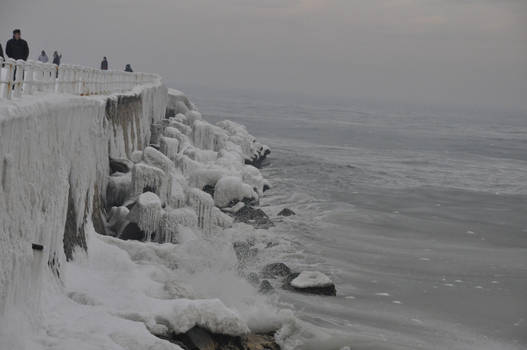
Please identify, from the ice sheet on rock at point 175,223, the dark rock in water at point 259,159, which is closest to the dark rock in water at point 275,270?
the ice sheet on rock at point 175,223

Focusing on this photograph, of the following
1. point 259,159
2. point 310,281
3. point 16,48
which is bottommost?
point 259,159

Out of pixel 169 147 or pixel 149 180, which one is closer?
pixel 149 180

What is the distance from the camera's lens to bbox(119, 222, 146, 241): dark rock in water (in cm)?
1573

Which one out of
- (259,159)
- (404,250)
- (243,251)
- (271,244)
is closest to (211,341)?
(243,251)

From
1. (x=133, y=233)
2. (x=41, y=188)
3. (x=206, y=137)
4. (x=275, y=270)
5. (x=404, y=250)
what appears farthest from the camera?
(x=206, y=137)

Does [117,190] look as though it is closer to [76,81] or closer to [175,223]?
[175,223]

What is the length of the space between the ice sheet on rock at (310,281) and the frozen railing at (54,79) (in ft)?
20.8

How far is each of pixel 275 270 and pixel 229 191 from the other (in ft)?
25.7

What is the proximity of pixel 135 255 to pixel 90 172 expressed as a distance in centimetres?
182

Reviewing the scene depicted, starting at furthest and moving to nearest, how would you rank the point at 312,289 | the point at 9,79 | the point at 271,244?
the point at 271,244
the point at 312,289
the point at 9,79

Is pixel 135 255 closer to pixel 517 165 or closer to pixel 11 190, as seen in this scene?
pixel 11 190

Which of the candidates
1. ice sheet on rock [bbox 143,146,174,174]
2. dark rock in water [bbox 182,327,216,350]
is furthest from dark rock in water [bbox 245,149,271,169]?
dark rock in water [bbox 182,327,216,350]

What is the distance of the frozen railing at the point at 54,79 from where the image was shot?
31.6ft

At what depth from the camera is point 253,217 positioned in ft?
75.6
